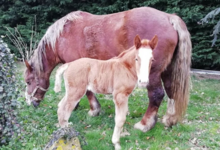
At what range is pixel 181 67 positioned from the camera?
3834 millimetres

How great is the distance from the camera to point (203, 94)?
6344 mm

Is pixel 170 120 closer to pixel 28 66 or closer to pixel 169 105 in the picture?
pixel 169 105

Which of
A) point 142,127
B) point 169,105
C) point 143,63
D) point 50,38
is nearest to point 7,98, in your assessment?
point 143,63

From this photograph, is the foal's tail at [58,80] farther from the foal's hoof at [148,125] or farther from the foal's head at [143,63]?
the foal's hoof at [148,125]

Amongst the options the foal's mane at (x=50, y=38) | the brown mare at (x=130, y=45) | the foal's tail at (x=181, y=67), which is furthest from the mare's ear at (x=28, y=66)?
the foal's tail at (x=181, y=67)

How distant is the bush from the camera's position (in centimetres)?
271

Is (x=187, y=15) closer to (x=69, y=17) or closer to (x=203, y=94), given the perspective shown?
(x=203, y=94)

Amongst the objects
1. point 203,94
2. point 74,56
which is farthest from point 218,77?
point 74,56

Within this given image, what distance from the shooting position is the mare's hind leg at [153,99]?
373 cm

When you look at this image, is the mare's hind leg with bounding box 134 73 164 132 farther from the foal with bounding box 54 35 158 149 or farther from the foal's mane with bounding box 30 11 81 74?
the foal's mane with bounding box 30 11 81 74

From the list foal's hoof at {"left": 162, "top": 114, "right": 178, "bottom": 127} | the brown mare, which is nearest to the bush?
the brown mare

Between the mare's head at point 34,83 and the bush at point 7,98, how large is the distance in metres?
1.65

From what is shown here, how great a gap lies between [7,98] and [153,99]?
2.39 metres

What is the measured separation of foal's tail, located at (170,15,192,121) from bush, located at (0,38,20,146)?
2.69 m
